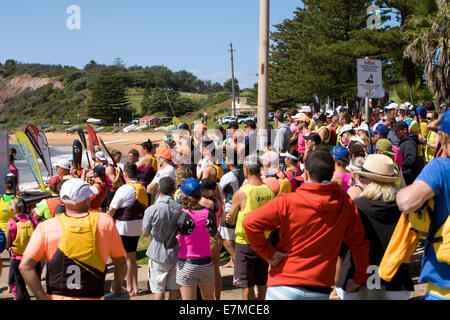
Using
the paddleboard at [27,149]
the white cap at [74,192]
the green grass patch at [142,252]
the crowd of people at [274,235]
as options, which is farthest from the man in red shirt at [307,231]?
the paddleboard at [27,149]

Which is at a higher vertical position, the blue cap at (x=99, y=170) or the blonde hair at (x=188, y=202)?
the blue cap at (x=99, y=170)

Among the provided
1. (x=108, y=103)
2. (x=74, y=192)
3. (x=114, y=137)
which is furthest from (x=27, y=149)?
(x=108, y=103)

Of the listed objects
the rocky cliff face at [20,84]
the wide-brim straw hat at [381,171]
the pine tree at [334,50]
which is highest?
the rocky cliff face at [20,84]

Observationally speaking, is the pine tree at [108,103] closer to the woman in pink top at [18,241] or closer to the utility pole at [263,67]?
the utility pole at [263,67]

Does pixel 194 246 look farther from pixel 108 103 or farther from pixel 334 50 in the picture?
pixel 108 103

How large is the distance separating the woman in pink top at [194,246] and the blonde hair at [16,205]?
7.79 ft

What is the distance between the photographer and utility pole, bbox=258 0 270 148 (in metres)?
7.67

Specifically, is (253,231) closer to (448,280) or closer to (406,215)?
(406,215)

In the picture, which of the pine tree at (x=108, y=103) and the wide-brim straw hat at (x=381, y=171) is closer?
the wide-brim straw hat at (x=381, y=171)

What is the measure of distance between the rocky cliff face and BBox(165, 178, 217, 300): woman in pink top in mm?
174248

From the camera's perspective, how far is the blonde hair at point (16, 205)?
19.4 ft

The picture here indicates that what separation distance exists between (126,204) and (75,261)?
314 cm

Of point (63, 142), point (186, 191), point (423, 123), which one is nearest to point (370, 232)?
point (186, 191)

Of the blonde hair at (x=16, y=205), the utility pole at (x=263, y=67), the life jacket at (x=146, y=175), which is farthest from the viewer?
the life jacket at (x=146, y=175)
